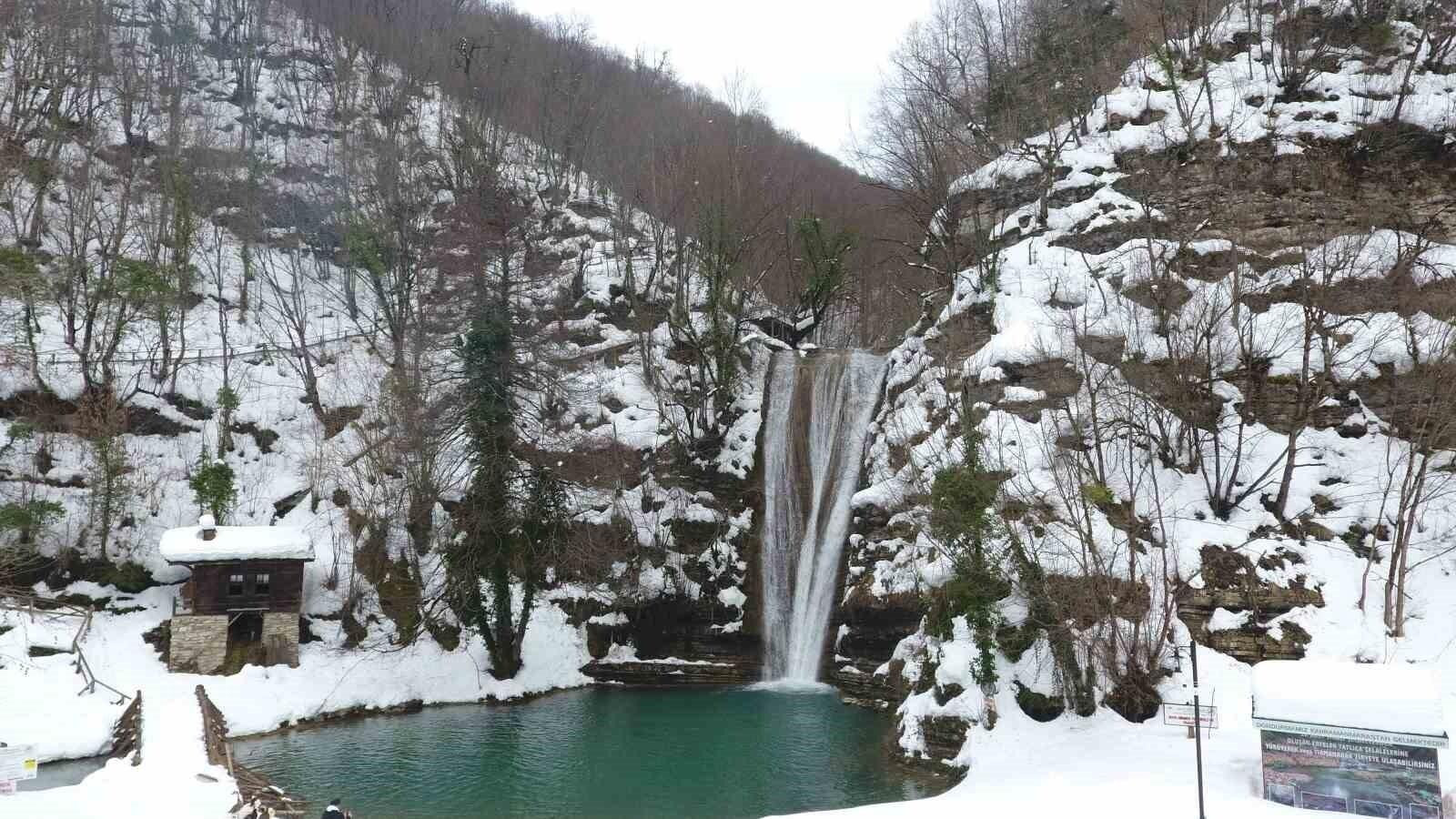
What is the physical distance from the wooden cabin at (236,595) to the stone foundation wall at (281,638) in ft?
0.08

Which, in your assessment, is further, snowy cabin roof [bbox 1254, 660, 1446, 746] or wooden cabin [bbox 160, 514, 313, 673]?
wooden cabin [bbox 160, 514, 313, 673]

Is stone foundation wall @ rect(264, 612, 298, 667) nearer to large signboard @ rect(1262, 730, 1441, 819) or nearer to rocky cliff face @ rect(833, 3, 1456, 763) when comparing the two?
rocky cliff face @ rect(833, 3, 1456, 763)

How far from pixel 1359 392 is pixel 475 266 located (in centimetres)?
2377

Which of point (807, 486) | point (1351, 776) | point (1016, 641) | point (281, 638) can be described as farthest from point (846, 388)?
point (1351, 776)

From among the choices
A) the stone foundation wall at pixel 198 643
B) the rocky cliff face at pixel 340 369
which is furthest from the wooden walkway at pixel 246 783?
the rocky cliff face at pixel 340 369

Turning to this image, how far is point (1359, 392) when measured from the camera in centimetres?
2208

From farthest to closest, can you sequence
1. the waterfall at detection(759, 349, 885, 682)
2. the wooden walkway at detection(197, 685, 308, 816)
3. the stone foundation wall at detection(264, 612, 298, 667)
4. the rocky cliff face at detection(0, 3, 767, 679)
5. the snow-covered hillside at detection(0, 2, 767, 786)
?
the waterfall at detection(759, 349, 885, 682) < the rocky cliff face at detection(0, 3, 767, 679) < the snow-covered hillside at detection(0, 2, 767, 786) < the stone foundation wall at detection(264, 612, 298, 667) < the wooden walkway at detection(197, 685, 308, 816)

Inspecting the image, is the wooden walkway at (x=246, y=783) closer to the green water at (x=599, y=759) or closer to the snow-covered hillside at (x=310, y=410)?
the green water at (x=599, y=759)

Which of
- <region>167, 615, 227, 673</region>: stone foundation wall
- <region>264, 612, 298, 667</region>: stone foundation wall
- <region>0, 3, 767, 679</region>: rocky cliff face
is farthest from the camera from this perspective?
<region>0, 3, 767, 679</region>: rocky cliff face

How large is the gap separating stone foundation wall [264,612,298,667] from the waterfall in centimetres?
1341

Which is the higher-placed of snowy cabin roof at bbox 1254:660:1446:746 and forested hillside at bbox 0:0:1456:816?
forested hillside at bbox 0:0:1456:816

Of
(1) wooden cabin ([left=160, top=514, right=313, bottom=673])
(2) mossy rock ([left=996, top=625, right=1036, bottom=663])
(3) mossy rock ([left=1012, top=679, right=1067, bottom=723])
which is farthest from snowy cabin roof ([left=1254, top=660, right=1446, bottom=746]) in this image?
(1) wooden cabin ([left=160, top=514, right=313, bottom=673])

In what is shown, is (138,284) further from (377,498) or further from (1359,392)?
(1359,392)

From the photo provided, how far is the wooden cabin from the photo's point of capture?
77.1ft
